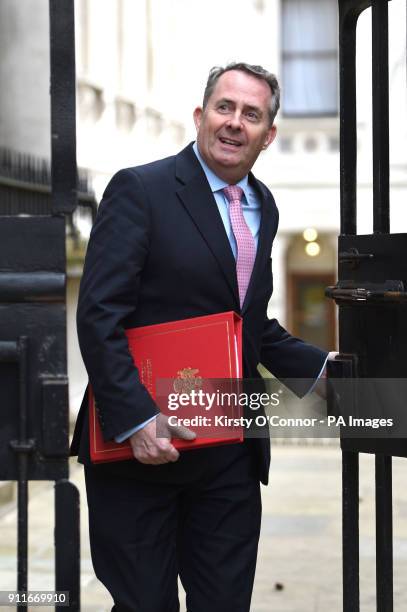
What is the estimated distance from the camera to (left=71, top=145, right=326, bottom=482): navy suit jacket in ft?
11.0

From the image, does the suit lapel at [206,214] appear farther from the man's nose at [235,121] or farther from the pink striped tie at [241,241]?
the man's nose at [235,121]

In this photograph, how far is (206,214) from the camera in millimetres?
3598

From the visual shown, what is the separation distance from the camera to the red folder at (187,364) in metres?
3.43

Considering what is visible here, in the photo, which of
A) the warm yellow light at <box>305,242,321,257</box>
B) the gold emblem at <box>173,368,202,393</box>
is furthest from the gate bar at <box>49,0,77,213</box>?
the warm yellow light at <box>305,242,321,257</box>

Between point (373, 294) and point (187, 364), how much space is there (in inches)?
22.5

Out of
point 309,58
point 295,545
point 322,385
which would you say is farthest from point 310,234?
point 322,385

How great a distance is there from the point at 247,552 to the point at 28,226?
111 centimetres

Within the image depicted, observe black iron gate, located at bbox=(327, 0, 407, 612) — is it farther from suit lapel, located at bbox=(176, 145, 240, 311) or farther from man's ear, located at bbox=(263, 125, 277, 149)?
suit lapel, located at bbox=(176, 145, 240, 311)

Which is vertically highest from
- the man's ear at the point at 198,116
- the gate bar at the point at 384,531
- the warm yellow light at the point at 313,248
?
the warm yellow light at the point at 313,248

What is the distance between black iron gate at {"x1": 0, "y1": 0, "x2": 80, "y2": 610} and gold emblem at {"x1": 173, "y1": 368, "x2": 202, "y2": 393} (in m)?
0.30

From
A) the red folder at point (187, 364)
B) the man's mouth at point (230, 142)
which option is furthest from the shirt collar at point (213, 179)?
the red folder at point (187, 364)

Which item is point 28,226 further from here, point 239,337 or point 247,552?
point 247,552

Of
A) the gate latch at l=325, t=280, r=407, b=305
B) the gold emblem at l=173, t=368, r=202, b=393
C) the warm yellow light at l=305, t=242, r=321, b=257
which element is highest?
the warm yellow light at l=305, t=242, r=321, b=257

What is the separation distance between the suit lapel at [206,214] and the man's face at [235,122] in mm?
68
